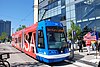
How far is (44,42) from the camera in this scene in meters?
15.5

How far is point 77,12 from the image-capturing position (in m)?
45.6

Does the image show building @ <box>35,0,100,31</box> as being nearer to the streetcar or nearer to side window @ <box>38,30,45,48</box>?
the streetcar

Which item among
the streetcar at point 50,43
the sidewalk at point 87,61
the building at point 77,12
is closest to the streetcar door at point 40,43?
the streetcar at point 50,43

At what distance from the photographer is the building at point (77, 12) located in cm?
4045

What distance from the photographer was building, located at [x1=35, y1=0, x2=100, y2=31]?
1592 inches

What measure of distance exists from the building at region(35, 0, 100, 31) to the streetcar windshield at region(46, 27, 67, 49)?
2078 centimetres

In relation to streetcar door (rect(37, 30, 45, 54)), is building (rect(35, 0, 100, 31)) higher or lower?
higher

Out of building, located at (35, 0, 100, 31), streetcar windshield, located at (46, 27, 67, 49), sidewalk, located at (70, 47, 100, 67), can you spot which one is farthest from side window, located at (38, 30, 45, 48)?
building, located at (35, 0, 100, 31)

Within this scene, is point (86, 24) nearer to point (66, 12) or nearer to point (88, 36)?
point (66, 12)

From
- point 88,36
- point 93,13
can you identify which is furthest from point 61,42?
point 93,13

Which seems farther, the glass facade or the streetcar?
the glass facade

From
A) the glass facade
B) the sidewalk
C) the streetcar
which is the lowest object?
the sidewalk

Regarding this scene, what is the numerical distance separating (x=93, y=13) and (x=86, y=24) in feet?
7.88

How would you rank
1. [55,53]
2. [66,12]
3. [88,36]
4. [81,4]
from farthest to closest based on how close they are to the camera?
1. [66,12]
2. [81,4]
3. [88,36]
4. [55,53]
